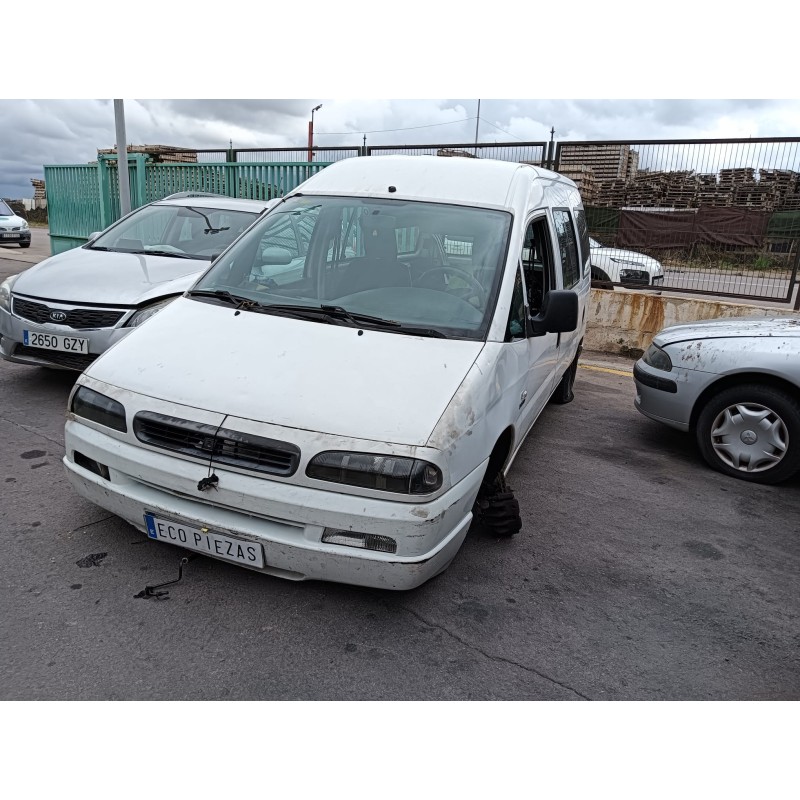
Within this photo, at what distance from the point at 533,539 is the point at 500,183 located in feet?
6.77

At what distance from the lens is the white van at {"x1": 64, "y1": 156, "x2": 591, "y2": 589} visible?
260cm

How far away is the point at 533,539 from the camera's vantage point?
3699 mm

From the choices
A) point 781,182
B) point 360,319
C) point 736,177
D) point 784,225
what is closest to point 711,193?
point 736,177

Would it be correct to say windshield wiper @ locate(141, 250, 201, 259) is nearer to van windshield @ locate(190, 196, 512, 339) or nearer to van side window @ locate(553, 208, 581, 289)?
Answer: van windshield @ locate(190, 196, 512, 339)

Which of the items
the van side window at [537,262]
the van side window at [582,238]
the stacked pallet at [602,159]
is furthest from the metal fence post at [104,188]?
the van side window at [537,262]

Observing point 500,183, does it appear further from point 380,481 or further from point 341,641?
point 341,641

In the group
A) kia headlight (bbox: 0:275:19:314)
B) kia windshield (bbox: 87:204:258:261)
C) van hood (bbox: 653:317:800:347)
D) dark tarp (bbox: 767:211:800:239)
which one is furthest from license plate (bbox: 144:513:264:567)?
dark tarp (bbox: 767:211:800:239)

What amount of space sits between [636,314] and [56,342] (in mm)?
6932

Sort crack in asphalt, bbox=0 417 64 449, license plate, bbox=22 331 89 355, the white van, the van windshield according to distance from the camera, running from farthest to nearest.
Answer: license plate, bbox=22 331 89 355 → crack in asphalt, bbox=0 417 64 449 → the van windshield → the white van

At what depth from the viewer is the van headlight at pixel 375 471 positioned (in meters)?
2.54

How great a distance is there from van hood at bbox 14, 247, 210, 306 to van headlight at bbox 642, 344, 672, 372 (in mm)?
3807

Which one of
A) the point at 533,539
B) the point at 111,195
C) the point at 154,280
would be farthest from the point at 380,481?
the point at 111,195

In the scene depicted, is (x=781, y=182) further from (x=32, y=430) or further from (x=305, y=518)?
(x=32, y=430)

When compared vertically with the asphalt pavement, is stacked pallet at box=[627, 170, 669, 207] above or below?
above
